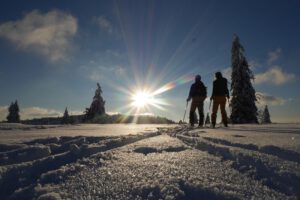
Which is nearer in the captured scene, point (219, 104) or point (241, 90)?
point (219, 104)

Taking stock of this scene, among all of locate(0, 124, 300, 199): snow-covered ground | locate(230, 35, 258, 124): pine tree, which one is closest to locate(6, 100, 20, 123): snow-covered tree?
locate(230, 35, 258, 124): pine tree

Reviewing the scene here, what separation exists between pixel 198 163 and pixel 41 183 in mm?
1297

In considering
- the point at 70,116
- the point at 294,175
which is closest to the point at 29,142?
the point at 294,175

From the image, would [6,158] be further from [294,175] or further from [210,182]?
[294,175]

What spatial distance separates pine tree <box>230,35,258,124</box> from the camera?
1267 inches

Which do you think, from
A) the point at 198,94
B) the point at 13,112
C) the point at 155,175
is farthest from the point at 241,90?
the point at 13,112

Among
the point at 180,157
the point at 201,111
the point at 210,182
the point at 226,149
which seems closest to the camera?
the point at 210,182

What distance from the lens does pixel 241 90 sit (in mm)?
33031

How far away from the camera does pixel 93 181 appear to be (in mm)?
2090

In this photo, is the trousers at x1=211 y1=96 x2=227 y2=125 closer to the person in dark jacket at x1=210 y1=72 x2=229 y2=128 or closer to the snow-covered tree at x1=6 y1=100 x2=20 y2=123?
the person in dark jacket at x1=210 y1=72 x2=229 y2=128

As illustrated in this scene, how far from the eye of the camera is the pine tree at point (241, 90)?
106ft

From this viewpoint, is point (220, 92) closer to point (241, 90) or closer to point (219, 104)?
point (219, 104)

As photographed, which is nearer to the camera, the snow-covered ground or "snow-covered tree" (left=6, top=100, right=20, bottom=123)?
the snow-covered ground

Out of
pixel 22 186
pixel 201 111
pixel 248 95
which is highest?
pixel 248 95
